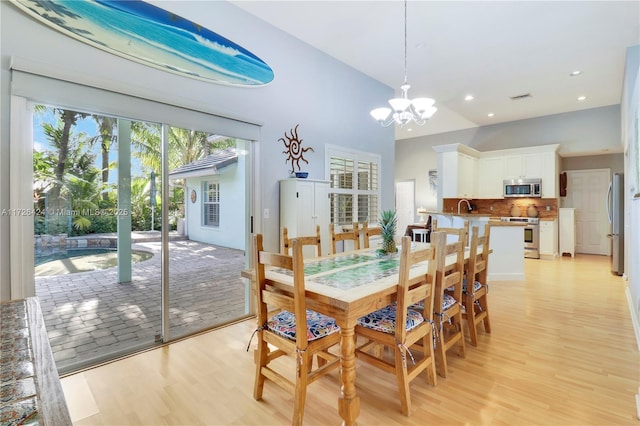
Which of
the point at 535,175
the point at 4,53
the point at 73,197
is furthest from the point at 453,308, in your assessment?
the point at 535,175

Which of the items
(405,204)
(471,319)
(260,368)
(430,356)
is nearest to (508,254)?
(471,319)

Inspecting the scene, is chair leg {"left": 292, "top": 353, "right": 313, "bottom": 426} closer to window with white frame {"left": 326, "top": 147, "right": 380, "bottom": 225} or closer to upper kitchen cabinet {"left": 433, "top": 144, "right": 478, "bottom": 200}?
window with white frame {"left": 326, "top": 147, "right": 380, "bottom": 225}

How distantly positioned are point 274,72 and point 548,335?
3.94 m

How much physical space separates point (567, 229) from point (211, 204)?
7870 millimetres

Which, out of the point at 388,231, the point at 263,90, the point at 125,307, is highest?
the point at 263,90

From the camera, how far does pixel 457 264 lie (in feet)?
8.13

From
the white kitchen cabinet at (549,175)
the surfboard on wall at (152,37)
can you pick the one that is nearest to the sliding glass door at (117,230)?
the surfboard on wall at (152,37)

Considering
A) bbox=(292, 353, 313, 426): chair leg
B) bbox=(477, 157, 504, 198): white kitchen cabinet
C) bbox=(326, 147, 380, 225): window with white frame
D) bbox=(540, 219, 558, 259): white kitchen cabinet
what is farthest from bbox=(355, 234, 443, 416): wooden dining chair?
bbox=(477, 157, 504, 198): white kitchen cabinet

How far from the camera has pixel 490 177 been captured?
26.1 feet

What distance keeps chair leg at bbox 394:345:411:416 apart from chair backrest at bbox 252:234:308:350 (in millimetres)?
581

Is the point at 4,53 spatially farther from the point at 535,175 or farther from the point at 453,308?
the point at 535,175

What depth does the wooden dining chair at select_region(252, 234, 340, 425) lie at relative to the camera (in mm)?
1700

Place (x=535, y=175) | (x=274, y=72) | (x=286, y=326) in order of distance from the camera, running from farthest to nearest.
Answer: (x=535, y=175), (x=274, y=72), (x=286, y=326)

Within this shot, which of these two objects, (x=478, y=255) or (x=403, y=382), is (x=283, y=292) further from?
(x=478, y=255)
